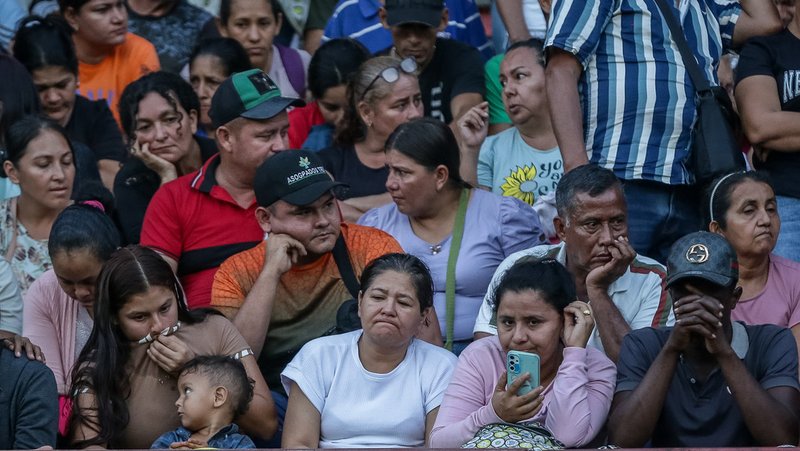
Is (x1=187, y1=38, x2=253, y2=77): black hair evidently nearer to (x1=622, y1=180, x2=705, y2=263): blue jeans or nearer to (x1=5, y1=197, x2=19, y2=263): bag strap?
(x1=5, y1=197, x2=19, y2=263): bag strap

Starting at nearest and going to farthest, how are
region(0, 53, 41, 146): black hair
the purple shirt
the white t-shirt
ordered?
the white t-shirt → the purple shirt → region(0, 53, 41, 146): black hair

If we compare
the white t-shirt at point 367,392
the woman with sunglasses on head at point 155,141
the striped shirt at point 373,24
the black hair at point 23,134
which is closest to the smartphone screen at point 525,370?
the white t-shirt at point 367,392

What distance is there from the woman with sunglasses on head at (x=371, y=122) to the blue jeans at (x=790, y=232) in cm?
186

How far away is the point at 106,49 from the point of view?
29.1 ft

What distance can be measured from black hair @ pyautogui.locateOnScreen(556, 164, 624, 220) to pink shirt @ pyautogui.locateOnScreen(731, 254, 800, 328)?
2.16 ft

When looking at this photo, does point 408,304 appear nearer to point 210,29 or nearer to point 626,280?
point 626,280

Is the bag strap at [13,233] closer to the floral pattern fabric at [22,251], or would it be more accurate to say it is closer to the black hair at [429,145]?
the floral pattern fabric at [22,251]

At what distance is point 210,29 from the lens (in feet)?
30.1

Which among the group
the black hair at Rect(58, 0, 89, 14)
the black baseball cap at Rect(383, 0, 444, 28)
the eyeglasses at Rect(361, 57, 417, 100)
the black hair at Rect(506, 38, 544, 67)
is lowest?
the eyeglasses at Rect(361, 57, 417, 100)

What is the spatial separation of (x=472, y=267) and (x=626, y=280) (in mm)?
839

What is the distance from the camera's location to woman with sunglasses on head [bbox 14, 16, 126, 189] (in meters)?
8.18

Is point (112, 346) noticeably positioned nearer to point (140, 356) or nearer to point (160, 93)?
point (140, 356)

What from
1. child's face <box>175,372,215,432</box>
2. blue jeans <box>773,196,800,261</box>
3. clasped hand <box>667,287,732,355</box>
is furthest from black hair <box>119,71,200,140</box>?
clasped hand <box>667,287,732,355</box>

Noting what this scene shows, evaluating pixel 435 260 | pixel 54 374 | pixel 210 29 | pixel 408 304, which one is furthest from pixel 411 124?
pixel 210 29
